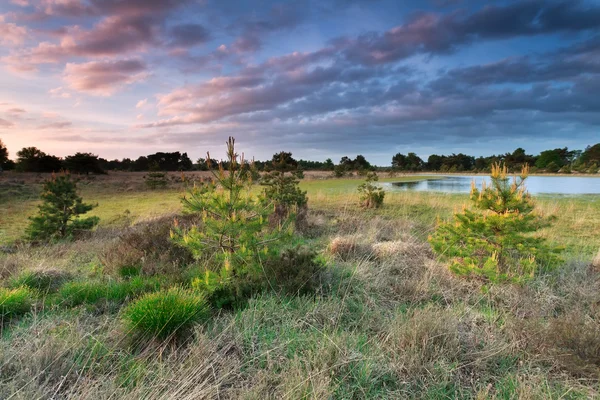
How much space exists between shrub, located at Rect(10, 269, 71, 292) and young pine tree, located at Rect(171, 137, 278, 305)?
108 inches

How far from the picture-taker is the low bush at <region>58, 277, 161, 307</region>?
175 inches

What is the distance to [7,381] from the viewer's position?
8.56 feet

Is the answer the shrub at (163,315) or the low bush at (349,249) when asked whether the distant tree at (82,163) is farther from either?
the shrub at (163,315)

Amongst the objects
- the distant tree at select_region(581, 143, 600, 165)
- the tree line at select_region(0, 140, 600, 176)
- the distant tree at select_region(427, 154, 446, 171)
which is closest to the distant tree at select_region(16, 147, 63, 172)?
the tree line at select_region(0, 140, 600, 176)

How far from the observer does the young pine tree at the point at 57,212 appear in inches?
409

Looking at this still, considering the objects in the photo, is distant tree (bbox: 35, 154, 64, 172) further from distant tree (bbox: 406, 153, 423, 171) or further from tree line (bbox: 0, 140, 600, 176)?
distant tree (bbox: 406, 153, 423, 171)

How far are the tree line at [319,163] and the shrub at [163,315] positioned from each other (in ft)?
5.74

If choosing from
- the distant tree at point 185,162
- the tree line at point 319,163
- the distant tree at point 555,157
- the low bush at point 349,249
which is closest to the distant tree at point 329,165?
the tree line at point 319,163

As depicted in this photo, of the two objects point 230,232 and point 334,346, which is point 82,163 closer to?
point 230,232

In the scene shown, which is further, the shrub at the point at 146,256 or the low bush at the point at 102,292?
the shrub at the point at 146,256

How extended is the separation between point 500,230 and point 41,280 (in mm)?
7841

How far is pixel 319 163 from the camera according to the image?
98.5 m

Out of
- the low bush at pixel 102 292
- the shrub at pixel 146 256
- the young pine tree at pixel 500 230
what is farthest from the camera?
the shrub at pixel 146 256

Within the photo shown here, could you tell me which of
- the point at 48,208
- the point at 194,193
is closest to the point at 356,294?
the point at 194,193
